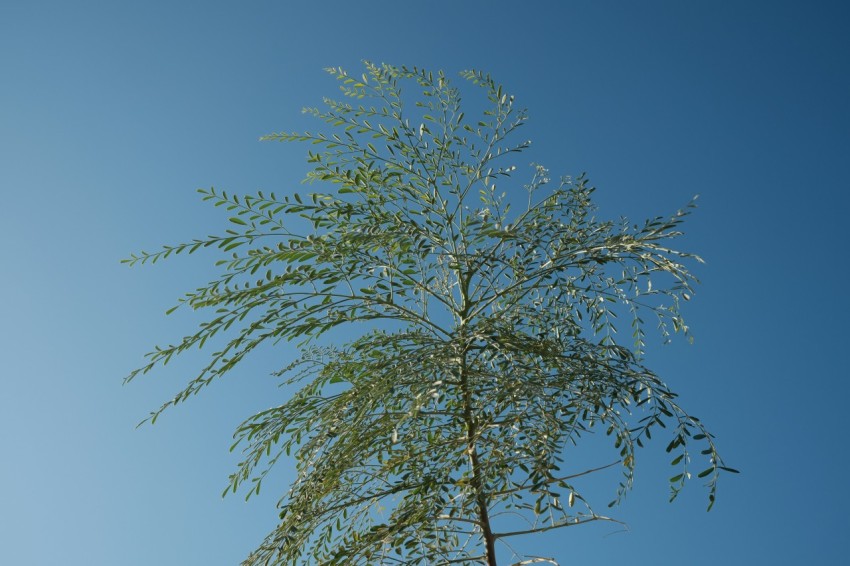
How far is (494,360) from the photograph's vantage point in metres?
3.47

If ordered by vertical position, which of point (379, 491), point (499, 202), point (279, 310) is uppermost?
point (499, 202)

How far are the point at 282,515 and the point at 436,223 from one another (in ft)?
3.76

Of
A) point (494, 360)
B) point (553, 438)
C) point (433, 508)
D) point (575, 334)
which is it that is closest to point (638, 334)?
point (575, 334)

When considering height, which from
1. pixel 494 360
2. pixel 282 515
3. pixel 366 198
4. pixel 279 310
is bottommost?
pixel 282 515

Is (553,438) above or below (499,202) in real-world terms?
below

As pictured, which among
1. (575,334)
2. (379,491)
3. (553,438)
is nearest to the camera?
A: (553,438)

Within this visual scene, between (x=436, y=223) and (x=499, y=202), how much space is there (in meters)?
0.39

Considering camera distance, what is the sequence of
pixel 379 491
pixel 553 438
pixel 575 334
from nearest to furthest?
pixel 553 438, pixel 379 491, pixel 575 334

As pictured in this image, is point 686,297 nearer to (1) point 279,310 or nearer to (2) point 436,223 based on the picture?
(2) point 436,223

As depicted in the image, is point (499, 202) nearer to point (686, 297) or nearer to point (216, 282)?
point (686, 297)

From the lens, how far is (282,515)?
2.99 meters

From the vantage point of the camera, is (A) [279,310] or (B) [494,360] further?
(B) [494,360]

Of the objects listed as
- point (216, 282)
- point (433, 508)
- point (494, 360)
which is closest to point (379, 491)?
point (433, 508)

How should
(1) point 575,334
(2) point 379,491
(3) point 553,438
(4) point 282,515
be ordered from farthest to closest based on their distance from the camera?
(1) point 575,334 < (2) point 379,491 < (4) point 282,515 < (3) point 553,438
